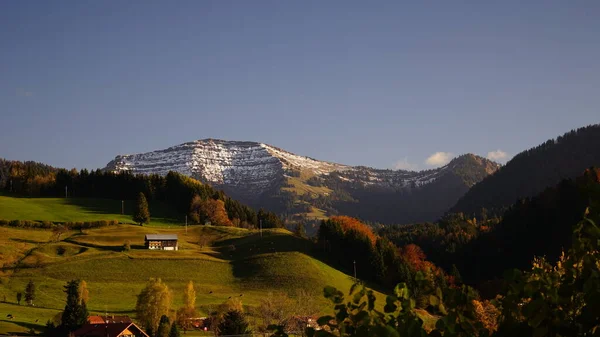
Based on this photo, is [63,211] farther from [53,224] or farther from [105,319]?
[105,319]

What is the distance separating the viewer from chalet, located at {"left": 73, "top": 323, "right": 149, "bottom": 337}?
75250mm

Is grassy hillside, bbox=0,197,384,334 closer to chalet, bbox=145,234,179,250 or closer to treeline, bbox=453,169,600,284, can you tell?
chalet, bbox=145,234,179,250

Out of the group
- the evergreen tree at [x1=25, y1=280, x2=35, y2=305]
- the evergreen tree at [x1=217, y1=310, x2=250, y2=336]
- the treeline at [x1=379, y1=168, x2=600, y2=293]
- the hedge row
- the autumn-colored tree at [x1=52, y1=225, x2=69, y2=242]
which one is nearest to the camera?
the evergreen tree at [x1=217, y1=310, x2=250, y2=336]

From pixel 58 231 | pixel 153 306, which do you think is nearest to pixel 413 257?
pixel 153 306

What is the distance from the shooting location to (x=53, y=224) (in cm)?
16475

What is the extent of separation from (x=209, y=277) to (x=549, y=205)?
95.4 m

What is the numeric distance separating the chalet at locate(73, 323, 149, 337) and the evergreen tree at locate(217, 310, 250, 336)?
1071 centimetres

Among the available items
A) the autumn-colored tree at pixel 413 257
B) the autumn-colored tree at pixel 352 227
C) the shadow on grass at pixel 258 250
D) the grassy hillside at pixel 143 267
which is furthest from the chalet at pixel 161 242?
the autumn-colored tree at pixel 413 257

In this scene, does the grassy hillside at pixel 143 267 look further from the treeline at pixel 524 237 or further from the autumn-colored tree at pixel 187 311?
the treeline at pixel 524 237

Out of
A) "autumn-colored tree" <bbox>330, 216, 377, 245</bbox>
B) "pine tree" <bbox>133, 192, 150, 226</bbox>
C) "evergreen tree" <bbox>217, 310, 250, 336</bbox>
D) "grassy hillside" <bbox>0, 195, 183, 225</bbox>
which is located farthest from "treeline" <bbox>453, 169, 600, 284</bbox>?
"evergreen tree" <bbox>217, 310, 250, 336</bbox>

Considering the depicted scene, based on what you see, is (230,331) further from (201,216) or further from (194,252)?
(201,216)

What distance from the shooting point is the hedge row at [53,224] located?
525 ft

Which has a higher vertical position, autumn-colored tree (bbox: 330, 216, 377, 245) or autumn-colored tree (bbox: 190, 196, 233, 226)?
autumn-colored tree (bbox: 190, 196, 233, 226)

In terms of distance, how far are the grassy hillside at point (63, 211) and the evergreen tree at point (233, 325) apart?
108427mm
